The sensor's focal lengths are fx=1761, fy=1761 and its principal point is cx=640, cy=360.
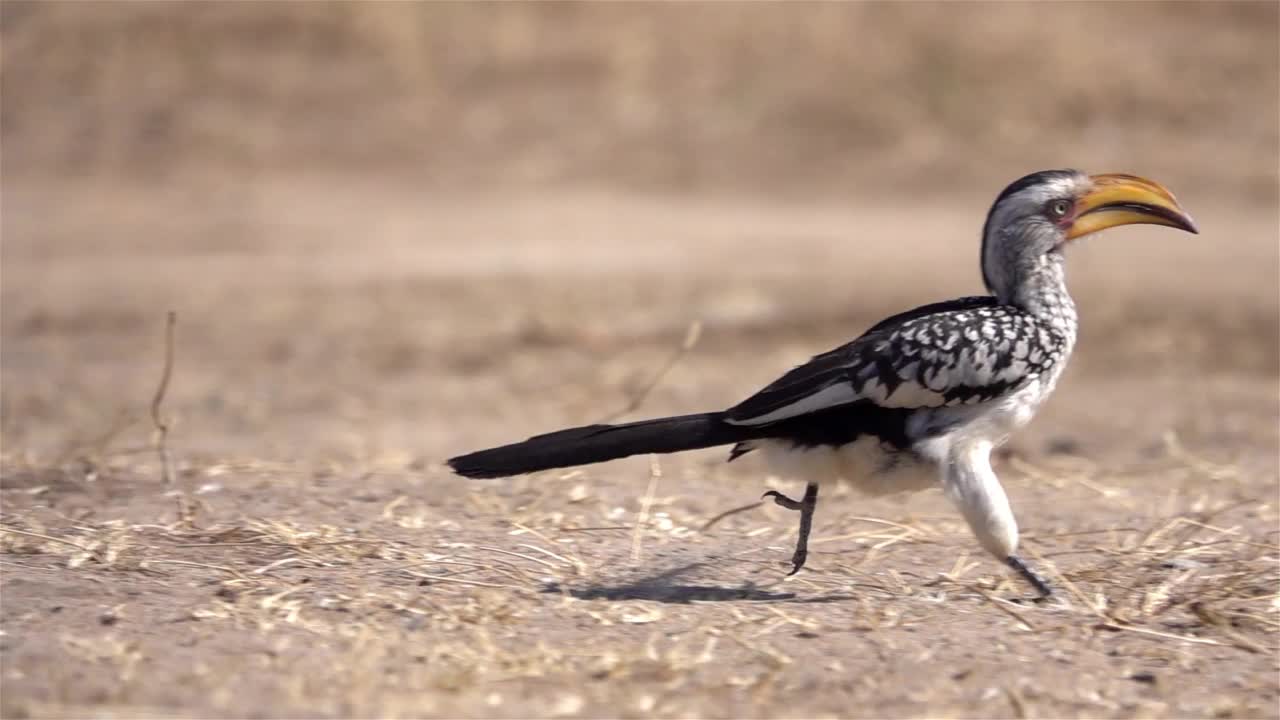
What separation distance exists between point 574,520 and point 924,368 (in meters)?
1.41

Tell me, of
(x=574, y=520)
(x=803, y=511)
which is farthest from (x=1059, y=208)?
(x=574, y=520)

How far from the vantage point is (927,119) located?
17219 millimetres

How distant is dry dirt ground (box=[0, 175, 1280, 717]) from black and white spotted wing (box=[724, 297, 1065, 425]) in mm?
492

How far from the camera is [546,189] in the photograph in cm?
1600

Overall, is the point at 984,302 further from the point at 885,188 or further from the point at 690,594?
the point at 885,188

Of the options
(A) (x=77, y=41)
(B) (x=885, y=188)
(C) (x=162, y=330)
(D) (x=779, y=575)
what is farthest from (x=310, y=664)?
(A) (x=77, y=41)

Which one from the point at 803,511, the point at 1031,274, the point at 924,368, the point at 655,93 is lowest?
the point at 803,511

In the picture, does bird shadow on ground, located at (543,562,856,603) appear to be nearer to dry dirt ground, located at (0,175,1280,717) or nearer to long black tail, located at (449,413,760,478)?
dry dirt ground, located at (0,175,1280,717)

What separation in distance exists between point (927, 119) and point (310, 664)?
14.3 m

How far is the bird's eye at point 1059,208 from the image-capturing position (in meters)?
4.51

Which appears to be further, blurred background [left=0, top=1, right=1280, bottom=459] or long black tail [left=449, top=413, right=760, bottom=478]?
blurred background [left=0, top=1, right=1280, bottom=459]

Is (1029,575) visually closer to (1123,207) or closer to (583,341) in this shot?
(1123,207)

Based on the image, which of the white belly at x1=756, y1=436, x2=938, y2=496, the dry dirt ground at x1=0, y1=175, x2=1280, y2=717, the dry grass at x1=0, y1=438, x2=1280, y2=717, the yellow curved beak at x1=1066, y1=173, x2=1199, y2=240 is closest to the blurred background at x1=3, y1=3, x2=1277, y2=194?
the dry dirt ground at x1=0, y1=175, x2=1280, y2=717

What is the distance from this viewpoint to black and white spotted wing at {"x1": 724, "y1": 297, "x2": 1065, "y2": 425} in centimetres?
420
